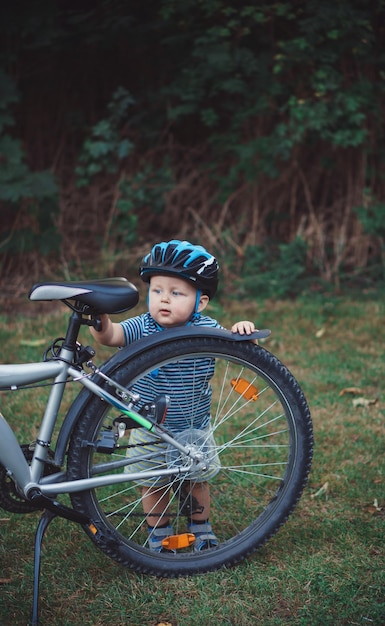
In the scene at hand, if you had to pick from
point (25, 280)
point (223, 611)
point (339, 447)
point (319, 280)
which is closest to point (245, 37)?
point (319, 280)

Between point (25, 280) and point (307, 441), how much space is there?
3912mm

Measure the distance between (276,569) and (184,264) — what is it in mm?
1120

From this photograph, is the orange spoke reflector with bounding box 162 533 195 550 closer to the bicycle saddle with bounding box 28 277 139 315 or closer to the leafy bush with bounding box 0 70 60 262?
the bicycle saddle with bounding box 28 277 139 315

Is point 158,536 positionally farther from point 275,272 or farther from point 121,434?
point 275,272

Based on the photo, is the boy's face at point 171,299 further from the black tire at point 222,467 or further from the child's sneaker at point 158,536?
the child's sneaker at point 158,536

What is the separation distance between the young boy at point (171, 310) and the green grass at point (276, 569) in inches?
10.5

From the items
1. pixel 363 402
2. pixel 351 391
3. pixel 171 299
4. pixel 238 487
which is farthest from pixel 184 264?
pixel 351 391

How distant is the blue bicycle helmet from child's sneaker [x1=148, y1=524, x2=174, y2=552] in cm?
92

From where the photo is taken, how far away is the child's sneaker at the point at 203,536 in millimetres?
2764

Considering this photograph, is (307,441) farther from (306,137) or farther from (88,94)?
(88,94)

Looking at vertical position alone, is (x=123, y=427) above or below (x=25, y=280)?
below

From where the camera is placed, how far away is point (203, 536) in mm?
2771

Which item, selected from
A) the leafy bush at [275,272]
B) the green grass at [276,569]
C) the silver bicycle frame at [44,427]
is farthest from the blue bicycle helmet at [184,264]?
the leafy bush at [275,272]

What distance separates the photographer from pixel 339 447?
141 inches
